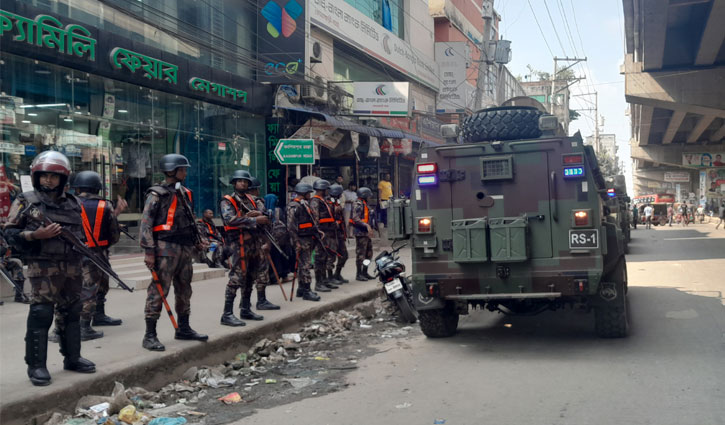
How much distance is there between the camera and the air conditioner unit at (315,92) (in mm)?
19625

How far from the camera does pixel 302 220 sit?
32.6 feet

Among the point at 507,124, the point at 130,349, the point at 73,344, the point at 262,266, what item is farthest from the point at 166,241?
the point at 507,124


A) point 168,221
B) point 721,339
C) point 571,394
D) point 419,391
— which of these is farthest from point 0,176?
point 721,339

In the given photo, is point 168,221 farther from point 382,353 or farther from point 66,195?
point 382,353

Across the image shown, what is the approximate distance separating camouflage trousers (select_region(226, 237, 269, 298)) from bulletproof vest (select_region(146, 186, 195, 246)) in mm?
1098

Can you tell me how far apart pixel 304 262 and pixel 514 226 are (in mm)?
3981

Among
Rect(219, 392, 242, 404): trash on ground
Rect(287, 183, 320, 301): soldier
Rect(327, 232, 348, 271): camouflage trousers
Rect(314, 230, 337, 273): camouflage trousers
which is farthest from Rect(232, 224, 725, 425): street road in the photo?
Rect(327, 232, 348, 271): camouflage trousers

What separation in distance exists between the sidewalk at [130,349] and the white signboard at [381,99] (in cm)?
1244

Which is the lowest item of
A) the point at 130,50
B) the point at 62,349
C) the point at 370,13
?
the point at 62,349

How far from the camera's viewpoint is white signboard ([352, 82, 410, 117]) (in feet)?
72.1

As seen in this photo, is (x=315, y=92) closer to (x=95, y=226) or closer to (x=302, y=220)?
(x=302, y=220)

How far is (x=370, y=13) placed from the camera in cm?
2630

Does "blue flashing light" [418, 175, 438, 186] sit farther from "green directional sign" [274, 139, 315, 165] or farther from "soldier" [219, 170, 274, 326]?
"green directional sign" [274, 139, 315, 165]

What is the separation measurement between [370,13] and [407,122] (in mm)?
→ 4723
